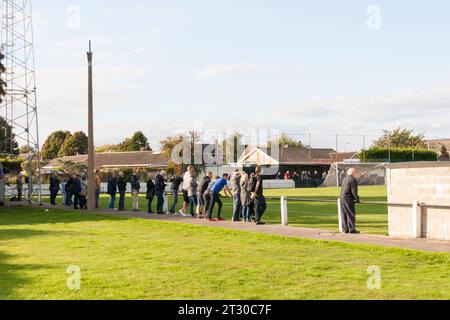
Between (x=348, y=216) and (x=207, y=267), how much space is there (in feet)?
20.7

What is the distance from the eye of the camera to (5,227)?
781 inches

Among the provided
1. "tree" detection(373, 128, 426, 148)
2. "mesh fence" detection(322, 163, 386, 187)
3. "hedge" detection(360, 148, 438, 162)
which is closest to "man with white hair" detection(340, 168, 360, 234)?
"mesh fence" detection(322, 163, 386, 187)

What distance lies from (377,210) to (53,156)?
101 metres

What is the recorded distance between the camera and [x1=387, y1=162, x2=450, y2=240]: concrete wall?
1424 cm

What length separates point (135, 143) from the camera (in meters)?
118

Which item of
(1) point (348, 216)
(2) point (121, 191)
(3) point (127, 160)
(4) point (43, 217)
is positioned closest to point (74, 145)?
(3) point (127, 160)

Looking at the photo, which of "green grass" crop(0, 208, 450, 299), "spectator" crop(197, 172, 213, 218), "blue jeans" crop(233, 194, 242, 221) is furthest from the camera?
"spectator" crop(197, 172, 213, 218)

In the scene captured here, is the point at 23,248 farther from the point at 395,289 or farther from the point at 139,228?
the point at 395,289

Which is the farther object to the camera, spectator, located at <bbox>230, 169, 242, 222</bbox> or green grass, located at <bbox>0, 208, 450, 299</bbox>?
spectator, located at <bbox>230, 169, 242, 222</bbox>

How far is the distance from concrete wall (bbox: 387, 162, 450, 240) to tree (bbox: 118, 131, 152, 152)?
10433 centimetres

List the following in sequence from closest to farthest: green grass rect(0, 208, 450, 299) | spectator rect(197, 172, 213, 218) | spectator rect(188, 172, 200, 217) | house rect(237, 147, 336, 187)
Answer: green grass rect(0, 208, 450, 299)
spectator rect(197, 172, 213, 218)
spectator rect(188, 172, 200, 217)
house rect(237, 147, 336, 187)

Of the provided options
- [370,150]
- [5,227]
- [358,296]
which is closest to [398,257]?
[358,296]

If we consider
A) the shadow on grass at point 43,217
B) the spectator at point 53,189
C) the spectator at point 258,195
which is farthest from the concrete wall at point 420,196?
the spectator at point 53,189

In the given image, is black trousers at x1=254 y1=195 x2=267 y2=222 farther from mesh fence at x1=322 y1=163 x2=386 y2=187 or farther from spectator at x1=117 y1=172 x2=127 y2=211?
mesh fence at x1=322 y1=163 x2=386 y2=187
